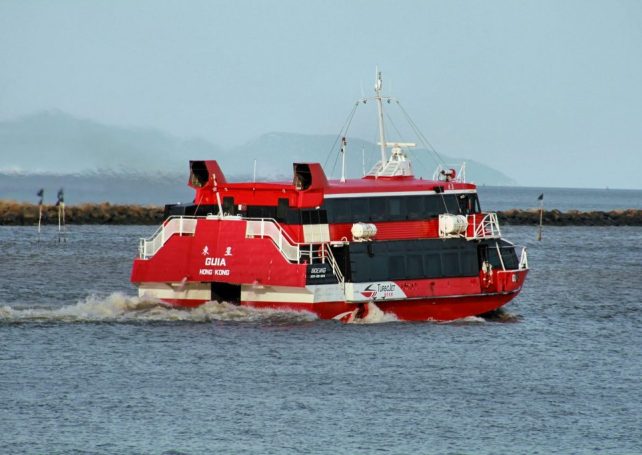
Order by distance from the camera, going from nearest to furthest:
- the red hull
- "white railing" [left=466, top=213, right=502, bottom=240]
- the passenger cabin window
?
1. the red hull
2. the passenger cabin window
3. "white railing" [left=466, top=213, right=502, bottom=240]

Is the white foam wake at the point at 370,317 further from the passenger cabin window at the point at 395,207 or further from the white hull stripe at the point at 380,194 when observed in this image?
the white hull stripe at the point at 380,194

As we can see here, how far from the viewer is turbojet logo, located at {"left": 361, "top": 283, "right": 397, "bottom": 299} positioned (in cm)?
4072

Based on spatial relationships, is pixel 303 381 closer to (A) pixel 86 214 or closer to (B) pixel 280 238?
(B) pixel 280 238

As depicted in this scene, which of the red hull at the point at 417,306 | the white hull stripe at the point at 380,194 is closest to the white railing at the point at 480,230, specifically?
the white hull stripe at the point at 380,194

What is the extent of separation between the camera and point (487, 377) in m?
34.1

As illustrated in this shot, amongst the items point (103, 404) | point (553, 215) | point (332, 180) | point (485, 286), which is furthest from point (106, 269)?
point (553, 215)

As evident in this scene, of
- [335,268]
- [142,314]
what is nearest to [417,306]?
[335,268]

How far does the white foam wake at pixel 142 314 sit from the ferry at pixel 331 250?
0.35m

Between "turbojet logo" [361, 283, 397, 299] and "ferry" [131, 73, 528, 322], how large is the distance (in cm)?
3

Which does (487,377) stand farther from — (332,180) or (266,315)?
(332,180)

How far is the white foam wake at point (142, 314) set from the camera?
130 feet

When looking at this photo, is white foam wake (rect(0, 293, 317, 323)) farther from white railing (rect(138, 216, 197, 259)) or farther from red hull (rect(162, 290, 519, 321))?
white railing (rect(138, 216, 197, 259))

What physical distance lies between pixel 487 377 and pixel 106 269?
29.8 m

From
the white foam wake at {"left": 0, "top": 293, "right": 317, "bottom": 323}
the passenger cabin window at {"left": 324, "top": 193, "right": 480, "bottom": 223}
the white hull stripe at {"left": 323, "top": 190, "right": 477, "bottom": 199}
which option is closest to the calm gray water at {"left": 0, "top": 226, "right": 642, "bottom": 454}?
the white foam wake at {"left": 0, "top": 293, "right": 317, "bottom": 323}
